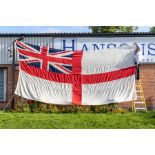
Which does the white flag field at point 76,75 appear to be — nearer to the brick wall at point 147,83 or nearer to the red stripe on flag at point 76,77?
the red stripe on flag at point 76,77

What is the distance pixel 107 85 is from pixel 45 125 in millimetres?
4202

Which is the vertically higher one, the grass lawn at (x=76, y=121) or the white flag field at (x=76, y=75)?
the white flag field at (x=76, y=75)

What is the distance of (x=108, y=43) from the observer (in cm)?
1822

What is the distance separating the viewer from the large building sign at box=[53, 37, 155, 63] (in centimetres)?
1816

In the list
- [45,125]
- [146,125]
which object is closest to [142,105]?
[146,125]

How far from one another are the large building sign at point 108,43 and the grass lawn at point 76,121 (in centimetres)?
371

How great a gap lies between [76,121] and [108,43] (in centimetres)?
518

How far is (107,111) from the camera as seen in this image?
54.1 ft

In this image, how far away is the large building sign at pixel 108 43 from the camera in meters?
18.2

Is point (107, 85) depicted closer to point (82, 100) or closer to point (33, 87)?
point (82, 100)

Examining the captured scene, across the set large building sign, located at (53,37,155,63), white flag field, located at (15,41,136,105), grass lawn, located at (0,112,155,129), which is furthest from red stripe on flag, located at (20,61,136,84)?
grass lawn, located at (0,112,155,129)

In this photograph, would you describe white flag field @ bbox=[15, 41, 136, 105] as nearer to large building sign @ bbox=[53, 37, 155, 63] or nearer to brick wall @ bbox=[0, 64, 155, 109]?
large building sign @ bbox=[53, 37, 155, 63]

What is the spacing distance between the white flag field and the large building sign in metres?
1.02

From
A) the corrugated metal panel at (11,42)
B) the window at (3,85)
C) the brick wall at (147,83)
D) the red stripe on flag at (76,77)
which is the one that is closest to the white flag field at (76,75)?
the red stripe on flag at (76,77)
